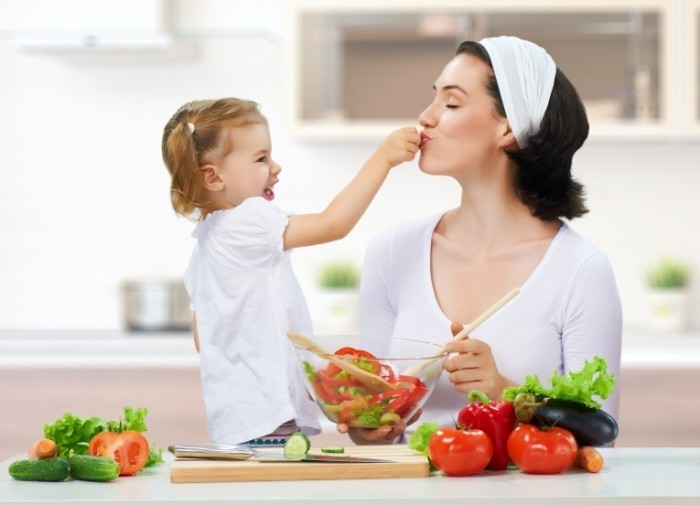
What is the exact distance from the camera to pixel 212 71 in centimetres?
498

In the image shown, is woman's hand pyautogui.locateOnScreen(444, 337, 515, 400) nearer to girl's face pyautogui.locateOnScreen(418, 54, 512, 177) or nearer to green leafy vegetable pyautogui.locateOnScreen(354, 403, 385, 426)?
green leafy vegetable pyautogui.locateOnScreen(354, 403, 385, 426)

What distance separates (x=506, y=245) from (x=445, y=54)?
2412mm

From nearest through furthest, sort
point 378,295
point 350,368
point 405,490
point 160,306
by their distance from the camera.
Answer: point 405,490
point 350,368
point 378,295
point 160,306

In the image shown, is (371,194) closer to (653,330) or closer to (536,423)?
(536,423)

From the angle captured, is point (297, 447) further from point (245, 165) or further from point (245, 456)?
point (245, 165)

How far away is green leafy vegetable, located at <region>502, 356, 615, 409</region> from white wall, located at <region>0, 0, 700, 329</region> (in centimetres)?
325

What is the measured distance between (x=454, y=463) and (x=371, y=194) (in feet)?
1.93

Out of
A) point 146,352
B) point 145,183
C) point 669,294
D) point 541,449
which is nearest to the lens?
point 541,449

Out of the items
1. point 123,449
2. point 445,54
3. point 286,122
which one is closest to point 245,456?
point 123,449

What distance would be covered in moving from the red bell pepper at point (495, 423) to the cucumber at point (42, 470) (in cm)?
60

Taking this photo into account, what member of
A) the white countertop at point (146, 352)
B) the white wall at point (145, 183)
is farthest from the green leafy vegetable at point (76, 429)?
the white wall at point (145, 183)

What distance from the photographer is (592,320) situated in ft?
7.16

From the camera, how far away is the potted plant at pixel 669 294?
4.71 metres

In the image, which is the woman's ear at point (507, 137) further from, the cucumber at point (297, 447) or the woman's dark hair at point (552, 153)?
the cucumber at point (297, 447)
